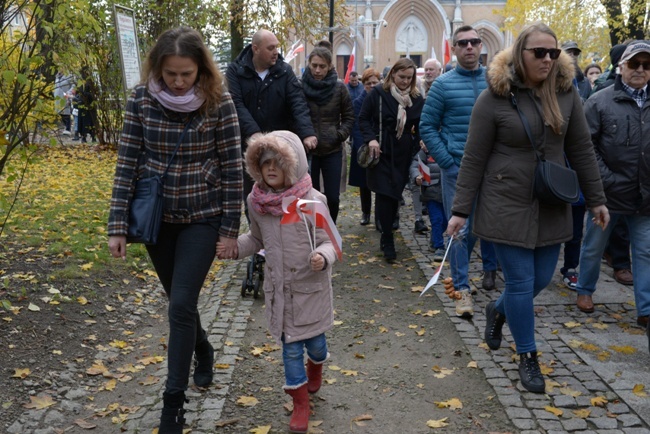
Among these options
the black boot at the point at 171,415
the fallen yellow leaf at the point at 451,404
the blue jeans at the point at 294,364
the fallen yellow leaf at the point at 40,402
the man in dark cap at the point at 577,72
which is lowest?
the fallen yellow leaf at the point at 451,404

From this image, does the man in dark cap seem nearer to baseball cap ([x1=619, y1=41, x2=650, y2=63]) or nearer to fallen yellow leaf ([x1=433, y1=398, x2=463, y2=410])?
baseball cap ([x1=619, y1=41, x2=650, y2=63])

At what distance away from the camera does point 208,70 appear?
3.97m

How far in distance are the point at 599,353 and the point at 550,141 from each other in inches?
66.9

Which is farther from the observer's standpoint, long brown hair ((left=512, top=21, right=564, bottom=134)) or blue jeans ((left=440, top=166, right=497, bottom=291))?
blue jeans ((left=440, top=166, right=497, bottom=291))

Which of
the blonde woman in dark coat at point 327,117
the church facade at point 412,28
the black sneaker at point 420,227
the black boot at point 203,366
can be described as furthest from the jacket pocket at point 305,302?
the church facade at point 412,28

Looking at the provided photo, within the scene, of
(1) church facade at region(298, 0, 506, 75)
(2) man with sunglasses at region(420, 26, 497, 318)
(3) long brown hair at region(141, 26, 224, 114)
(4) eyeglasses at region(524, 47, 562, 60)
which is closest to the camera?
(3) long brown hair at region(141, 26, 224, 114)

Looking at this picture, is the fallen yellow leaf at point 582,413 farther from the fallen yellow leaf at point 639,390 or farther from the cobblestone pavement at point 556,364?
the fallen yellow leaf at point 639,390

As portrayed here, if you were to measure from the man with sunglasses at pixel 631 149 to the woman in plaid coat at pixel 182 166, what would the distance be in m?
3.25

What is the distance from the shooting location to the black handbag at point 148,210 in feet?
12.8

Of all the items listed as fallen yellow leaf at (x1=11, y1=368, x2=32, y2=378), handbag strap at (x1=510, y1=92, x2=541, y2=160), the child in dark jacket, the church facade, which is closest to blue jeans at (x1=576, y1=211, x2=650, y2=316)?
handbag strap at (x1=510, y1=92, x2=541, y2=160)

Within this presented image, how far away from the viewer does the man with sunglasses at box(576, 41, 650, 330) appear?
226 inches

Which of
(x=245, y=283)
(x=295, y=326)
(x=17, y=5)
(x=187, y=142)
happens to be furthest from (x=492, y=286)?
(x=17, y=5)

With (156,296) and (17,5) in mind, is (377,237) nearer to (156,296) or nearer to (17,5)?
(156,296)

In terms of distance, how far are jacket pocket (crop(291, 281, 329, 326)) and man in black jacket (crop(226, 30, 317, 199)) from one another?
10.1ft
